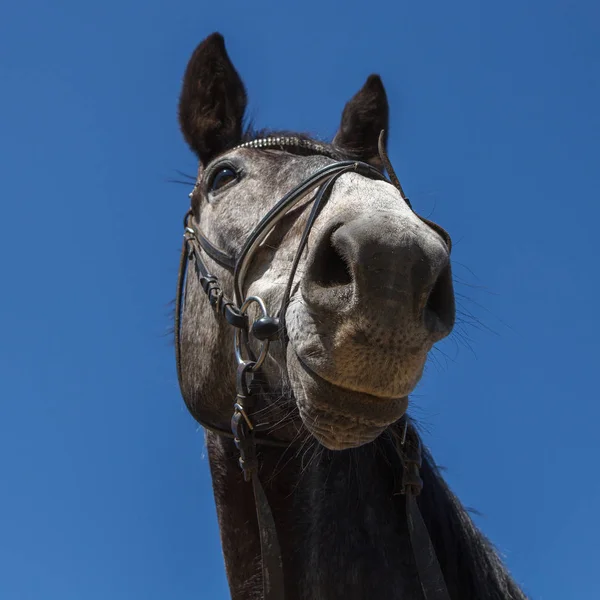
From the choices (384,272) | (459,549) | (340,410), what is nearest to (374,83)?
(384,272)

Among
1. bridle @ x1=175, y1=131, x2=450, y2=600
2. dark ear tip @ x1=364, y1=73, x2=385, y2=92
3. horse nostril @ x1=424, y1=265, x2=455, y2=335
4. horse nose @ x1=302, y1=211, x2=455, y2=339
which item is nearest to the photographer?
horse nose @ x1=302, y1=211, x2=455, y2=339

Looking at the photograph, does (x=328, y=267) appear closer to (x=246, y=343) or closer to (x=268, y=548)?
(x=246, y=343)

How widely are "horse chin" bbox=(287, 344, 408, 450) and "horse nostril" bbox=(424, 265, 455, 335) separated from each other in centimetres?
31

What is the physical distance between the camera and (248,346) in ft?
10.4

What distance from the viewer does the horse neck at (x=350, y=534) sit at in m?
3.04

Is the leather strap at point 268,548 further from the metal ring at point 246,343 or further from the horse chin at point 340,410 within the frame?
the horse chin at point 340,410

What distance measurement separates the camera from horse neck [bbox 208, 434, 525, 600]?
3043 millimetres

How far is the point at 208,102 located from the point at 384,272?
2.45m

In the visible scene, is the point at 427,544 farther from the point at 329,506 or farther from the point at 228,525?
the point at 228,525

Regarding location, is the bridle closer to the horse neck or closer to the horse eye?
the horse neck

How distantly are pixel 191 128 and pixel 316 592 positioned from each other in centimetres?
276

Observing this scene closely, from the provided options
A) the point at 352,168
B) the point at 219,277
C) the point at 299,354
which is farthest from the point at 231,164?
the point at 299,354

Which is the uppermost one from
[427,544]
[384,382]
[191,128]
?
[191,128]

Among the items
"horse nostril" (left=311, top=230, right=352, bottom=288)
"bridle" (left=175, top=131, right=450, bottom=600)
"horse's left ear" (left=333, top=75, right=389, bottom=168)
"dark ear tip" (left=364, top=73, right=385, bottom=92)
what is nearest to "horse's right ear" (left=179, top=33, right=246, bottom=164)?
"horse's left ear" (left=333, top=75, right=389, bottom=168)
